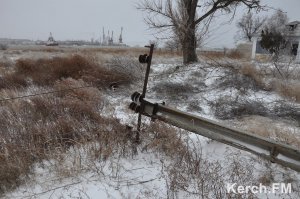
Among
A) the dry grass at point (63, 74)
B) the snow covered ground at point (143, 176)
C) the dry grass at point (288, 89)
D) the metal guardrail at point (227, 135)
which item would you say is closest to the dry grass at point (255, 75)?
the dry grass at point (288, 89)

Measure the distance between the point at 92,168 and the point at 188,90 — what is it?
5644 millimetres

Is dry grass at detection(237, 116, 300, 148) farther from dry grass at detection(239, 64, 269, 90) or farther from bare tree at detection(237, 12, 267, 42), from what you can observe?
A: bare tree at detection(237, 12, 267, 42)

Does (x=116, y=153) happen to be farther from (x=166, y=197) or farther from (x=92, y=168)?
(x=166, y=197)

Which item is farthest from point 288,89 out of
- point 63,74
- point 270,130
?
point 63,74

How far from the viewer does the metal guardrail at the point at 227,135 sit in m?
2.84

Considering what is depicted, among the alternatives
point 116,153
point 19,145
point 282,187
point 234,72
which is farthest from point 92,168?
point 234,72

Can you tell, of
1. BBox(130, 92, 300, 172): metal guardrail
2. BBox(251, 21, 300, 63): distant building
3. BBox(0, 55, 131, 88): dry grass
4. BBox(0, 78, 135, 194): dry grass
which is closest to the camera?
BBox(130, 92, 300, 172): metal guardrail

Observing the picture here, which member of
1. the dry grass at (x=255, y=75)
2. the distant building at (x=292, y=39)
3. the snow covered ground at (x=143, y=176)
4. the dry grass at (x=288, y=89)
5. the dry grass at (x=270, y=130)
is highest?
the distant building at (x=292, y=39)

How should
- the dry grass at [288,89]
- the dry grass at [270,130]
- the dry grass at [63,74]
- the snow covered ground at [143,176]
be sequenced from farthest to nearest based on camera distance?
the dry grass at [63,74]
the dry grass at [288,89]
the dry grass at [270,130]
the snow covered ground at [143,176]

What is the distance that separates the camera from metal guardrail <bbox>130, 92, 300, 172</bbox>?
2838 mm

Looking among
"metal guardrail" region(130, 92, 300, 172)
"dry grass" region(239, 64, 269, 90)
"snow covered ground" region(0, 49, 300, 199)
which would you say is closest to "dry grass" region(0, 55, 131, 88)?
"dry grass" region(239, 64, 269, 90)

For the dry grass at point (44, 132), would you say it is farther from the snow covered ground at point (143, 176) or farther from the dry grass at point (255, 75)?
the dry grass at point (255, 75)

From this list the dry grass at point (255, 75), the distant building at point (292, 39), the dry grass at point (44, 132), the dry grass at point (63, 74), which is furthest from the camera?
the distant building at point (292, 39)

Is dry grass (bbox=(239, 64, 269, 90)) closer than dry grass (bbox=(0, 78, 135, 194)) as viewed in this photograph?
No
